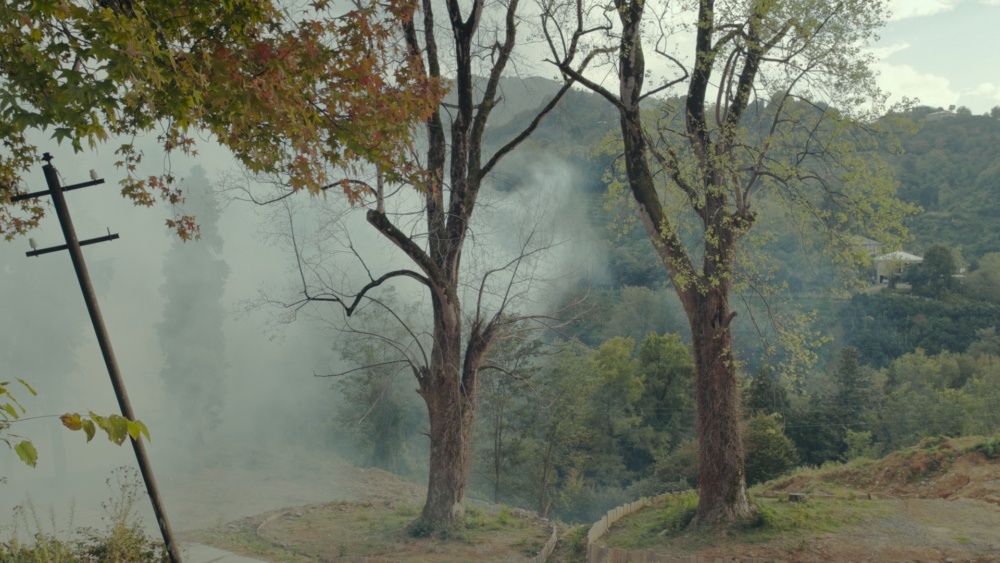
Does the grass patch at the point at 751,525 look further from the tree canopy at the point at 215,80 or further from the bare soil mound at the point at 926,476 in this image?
the tree canopy at the point at 215,80

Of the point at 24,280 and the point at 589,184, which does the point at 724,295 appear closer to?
the point at 24,280

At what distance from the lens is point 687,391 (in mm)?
24875

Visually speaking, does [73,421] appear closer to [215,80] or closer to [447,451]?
[215,80]

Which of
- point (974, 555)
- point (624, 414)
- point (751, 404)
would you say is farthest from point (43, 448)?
point (974, 555)

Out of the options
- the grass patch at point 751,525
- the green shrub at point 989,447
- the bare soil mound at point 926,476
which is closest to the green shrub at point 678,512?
the grass patch at point 751,525

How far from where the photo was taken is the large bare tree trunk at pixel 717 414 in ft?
26.3

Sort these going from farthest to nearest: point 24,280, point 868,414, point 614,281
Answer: point 614,281 < point 868,414 < point 24,280

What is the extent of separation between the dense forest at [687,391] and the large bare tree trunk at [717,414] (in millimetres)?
7461

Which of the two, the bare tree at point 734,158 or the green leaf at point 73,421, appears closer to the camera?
the green leaf at point 73,421

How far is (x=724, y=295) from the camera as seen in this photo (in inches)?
324

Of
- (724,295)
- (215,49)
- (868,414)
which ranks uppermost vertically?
(215,49)

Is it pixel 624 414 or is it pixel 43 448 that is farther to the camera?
pixel 624 414

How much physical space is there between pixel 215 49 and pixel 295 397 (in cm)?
2228

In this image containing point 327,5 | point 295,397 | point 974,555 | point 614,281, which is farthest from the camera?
point 614,281
